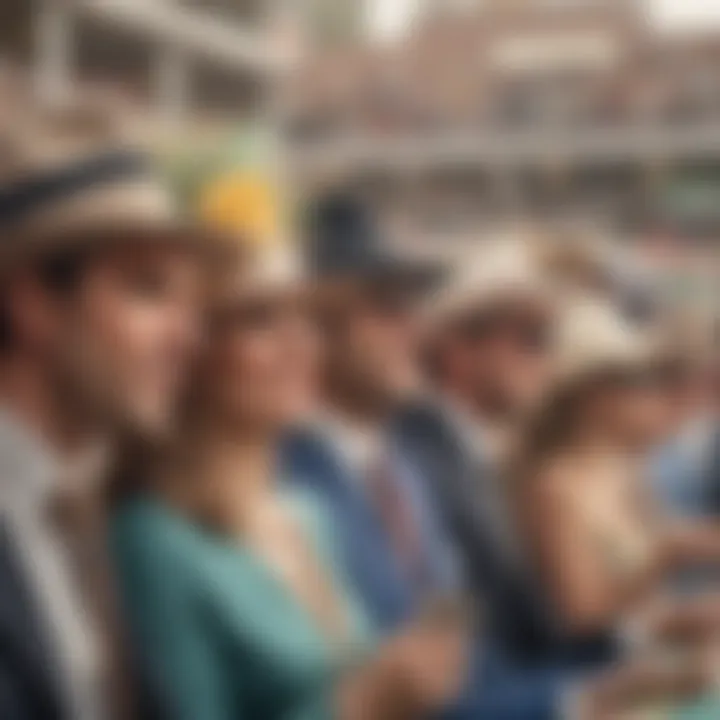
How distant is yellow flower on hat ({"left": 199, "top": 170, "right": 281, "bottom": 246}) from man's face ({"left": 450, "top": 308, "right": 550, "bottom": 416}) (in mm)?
174

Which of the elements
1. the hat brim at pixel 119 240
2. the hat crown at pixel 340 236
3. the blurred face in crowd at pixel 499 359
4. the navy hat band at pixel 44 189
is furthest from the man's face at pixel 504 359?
the navy hat band at pixel 44 189

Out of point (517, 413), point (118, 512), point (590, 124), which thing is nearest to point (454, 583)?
point (517, 413)

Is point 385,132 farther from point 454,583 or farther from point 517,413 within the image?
point 454,583

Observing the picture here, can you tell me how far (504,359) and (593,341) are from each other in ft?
0.25

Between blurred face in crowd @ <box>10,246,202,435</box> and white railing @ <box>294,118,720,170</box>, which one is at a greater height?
white railing @ <box>294,118,720,170</box>

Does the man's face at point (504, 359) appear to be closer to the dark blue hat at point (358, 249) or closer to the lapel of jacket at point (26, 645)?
the dark blue hat at point (358, 249)

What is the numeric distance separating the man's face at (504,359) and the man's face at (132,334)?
217mm

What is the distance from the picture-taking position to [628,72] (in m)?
1.21

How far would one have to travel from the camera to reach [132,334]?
112 cm

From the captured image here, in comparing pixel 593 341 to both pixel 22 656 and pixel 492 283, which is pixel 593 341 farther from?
pixel 22 656

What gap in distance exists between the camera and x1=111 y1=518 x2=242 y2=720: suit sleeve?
1.08 meters

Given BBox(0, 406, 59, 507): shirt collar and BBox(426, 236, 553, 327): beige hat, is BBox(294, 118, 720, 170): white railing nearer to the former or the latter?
BBox(426, 236, 553, 327): beige hat

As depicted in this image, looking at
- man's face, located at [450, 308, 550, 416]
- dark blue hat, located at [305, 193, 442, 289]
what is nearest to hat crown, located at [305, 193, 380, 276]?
dark blue hat, located at [305, 193, 442, 289]

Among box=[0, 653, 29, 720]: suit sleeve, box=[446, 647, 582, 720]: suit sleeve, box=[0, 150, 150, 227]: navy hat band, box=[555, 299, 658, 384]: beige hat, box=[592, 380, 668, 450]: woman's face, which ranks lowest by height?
box=[446, 647, 582, 720]: suit sleeve
